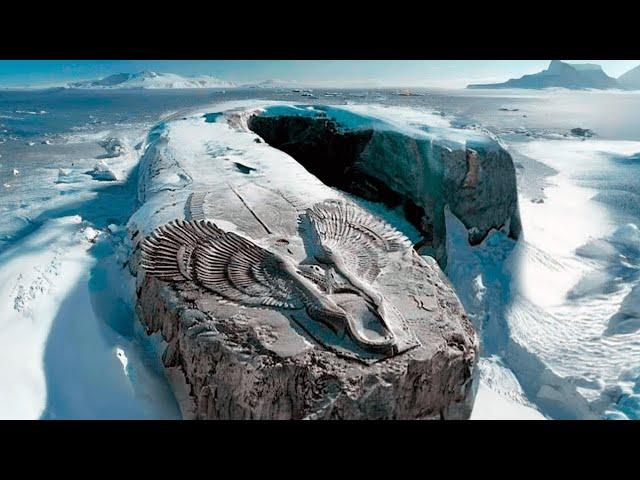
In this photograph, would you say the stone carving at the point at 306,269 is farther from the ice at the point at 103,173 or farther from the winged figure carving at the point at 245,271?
the ice at the point at 103,173

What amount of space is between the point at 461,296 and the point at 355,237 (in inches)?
74.8

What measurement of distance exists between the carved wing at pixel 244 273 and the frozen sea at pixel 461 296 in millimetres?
609

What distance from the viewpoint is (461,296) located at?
4.74m

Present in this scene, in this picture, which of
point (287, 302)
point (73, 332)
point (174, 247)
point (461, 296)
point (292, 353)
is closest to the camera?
point (292, 353)

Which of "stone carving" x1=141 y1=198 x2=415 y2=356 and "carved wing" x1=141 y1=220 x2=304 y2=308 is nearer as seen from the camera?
"stone carving" x1=141 y1=198 x2=415 y2=356

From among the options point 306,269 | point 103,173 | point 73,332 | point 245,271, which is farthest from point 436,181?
point 103,173

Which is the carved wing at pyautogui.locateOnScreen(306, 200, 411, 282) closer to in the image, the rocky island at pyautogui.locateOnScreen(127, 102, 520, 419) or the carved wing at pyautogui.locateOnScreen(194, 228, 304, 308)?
the rocky island at pyautogui.locateOnScreen(127, 102, 520, 419)

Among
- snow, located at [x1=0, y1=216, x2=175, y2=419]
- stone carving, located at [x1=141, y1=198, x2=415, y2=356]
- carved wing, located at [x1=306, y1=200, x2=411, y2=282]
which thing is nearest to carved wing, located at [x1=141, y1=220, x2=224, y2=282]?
stone carving, located at [x1=141, y1=198, x2=415, y2=356]

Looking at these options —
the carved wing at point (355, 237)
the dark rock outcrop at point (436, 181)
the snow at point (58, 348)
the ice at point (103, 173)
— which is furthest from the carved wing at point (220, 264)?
the ice at point (103, 173)

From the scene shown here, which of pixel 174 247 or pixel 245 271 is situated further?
pixel 174 247

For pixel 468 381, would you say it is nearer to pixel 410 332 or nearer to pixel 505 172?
pixel 410 332

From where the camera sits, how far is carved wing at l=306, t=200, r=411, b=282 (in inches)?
121

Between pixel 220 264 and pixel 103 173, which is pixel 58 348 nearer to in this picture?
pixel 220 264

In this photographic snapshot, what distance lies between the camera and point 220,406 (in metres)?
2.37
